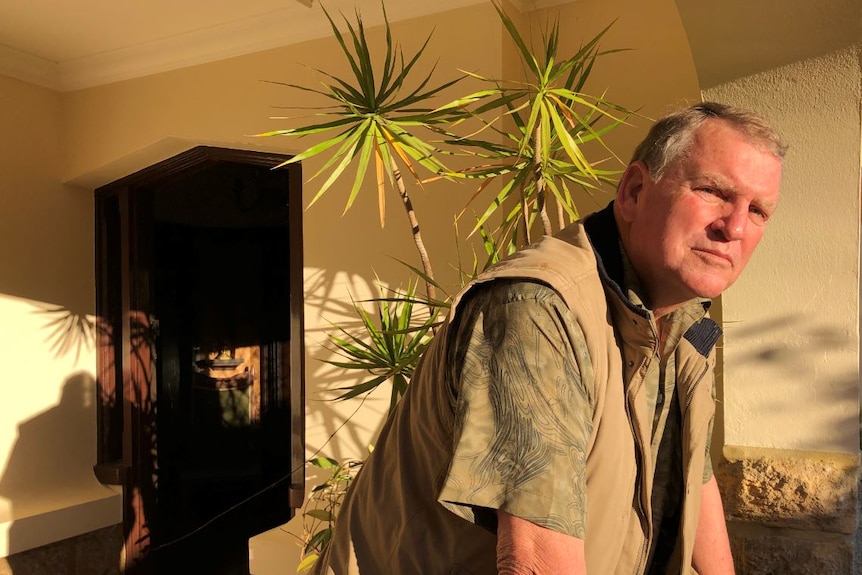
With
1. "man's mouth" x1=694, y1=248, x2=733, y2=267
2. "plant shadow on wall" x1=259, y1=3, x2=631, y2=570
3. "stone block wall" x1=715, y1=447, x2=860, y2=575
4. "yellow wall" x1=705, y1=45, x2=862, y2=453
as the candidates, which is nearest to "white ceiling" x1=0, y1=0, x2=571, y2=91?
"plant shadow on wall" x1=259, y1=3, x2=631, y2=570

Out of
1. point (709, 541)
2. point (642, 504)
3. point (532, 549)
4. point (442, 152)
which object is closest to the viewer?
point (532, 549)

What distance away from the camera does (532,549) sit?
2.97 ft

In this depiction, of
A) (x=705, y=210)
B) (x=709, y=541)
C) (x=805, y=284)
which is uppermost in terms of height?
(x=705, y=210)

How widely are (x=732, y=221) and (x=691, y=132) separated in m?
0.14

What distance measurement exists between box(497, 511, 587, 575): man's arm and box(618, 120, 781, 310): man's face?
436 millimetres

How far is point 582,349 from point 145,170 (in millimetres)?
4542

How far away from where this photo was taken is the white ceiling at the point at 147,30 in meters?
3.79

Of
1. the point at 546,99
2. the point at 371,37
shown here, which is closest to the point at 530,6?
the point at 371,37

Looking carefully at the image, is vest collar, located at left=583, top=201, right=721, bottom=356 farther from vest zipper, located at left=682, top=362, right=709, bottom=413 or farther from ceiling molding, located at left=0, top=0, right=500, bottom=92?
ceiling molding, located at left=0, top=0, right=500, bottom=92

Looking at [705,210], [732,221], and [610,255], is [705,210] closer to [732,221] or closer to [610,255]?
[732,221]

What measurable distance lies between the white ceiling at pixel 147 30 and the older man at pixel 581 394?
246 cm

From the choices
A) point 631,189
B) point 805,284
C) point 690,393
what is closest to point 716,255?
point 631,189

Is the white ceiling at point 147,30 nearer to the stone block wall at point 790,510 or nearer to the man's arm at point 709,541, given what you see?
the stone block wall at point 790,510

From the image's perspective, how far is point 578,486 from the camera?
0.93 metres
